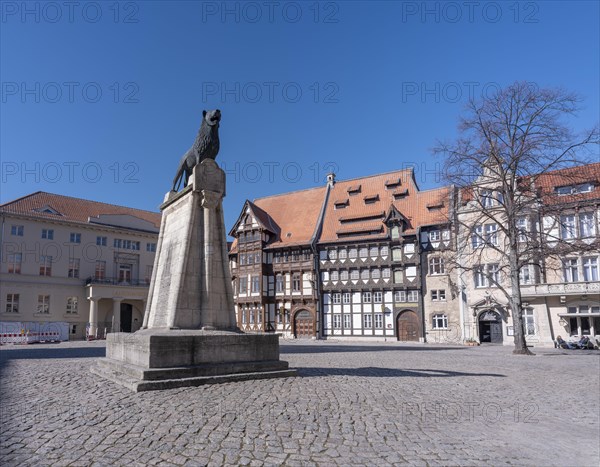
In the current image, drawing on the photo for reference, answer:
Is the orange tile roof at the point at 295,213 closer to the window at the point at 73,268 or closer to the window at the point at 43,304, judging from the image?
the window at the point at 73,268

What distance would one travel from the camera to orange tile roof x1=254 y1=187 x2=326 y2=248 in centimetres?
4722

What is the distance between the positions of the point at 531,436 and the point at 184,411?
5.02m

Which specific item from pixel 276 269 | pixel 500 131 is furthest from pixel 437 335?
pixel 500 131

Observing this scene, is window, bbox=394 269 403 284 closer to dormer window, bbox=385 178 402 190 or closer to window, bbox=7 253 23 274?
dormer window, bbox=385 178 402 190

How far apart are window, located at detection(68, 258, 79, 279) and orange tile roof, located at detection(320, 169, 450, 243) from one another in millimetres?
25062

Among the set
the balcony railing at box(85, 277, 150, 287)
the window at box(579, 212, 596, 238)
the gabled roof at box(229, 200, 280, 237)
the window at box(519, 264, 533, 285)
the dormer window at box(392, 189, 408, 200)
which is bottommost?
the window at box(519, 264, 533, 285)

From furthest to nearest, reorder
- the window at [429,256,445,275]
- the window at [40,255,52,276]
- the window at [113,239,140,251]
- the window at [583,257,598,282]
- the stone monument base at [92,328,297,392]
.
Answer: the window at [113,239,140,251], the window at [40,255,52,276], the window at [429,256,445,275], the window at [583,257,598,282], the stone monument base at [92,328,297,392]

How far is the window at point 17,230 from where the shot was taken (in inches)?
1674

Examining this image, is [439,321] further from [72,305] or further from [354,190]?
[72,305]

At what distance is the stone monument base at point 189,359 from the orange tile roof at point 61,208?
3922 cm

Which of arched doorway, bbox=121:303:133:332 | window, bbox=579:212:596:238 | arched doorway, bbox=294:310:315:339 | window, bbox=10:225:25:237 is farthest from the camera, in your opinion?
arched doorway, bbox=121:303:133:332

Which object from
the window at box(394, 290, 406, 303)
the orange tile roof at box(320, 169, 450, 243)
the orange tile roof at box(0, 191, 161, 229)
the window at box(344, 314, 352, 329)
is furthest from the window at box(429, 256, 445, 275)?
the orange tile roof at box(0, 191, 161, 229)

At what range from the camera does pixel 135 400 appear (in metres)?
7.41

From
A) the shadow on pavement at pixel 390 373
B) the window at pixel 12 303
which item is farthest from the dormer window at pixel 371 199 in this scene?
the window at pixel 12 303
